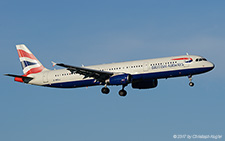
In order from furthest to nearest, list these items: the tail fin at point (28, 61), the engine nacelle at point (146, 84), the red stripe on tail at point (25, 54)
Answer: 1. the red stripe on tail at point (25, 54)
2. the tail fin at point (28, 61)
3. the engine nacelle at point (146, 84)

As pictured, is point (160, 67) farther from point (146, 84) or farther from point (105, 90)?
point (105, 90)

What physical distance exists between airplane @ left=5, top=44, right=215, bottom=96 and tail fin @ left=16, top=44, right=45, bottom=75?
17cm

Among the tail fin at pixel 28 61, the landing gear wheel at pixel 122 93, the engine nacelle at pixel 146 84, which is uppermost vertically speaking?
the tail fin at pixel 28 61

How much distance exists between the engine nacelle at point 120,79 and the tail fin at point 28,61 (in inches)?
589

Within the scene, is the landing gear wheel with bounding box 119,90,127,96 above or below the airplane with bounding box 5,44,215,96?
below

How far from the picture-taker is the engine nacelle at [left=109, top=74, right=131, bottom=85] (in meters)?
59.0

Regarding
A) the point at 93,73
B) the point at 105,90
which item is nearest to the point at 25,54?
the point at 93,73

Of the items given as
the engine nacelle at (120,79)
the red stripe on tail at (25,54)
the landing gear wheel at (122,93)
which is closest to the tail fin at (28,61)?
the red stripe on tail at (25,54)

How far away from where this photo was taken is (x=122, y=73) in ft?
198

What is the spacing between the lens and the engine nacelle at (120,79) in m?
59.0

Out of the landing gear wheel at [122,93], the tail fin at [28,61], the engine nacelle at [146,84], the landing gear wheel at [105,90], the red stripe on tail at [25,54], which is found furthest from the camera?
the red stripe on tail at [25,54]

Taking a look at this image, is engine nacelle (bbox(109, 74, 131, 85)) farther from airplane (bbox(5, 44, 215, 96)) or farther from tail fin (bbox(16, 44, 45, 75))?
tail fin (bbox(16, 44, 45, 75))

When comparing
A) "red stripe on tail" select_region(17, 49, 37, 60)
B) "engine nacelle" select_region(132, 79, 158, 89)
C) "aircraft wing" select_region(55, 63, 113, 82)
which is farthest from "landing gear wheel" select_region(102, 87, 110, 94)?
"red stripe on tail" select_region(17, 49, 37, 60)

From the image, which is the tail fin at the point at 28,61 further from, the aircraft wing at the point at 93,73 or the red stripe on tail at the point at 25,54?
the aircraft wing at the point at 93,73
